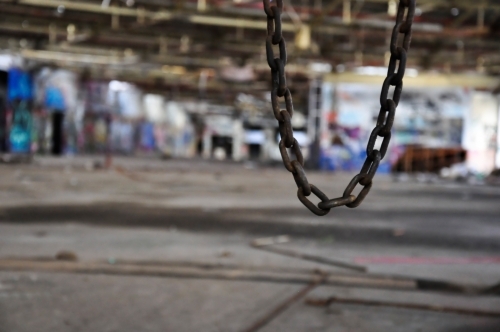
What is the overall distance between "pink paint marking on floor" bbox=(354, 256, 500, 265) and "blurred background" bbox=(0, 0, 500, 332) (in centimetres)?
3

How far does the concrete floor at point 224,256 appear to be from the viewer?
116 inches

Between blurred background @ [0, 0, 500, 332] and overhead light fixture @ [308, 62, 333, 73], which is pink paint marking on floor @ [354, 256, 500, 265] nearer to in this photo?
blurred background @ [0, 0, 500, 332]

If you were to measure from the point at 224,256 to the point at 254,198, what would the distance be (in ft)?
19.7

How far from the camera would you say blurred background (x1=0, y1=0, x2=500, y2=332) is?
10.5 ft

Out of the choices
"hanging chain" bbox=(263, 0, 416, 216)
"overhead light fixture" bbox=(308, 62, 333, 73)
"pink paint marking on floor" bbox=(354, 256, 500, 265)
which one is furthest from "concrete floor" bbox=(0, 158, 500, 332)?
"overhead light fixture" bbox=(308, 62, 333, 73)

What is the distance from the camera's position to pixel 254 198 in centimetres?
1072

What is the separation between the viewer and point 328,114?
23.9m

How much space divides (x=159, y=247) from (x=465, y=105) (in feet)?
67.8

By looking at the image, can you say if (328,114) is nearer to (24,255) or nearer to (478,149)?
(478,149)

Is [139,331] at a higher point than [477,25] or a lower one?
lower

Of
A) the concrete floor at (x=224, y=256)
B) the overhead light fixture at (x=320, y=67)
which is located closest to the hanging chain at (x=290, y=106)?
the concrete floor at (x=224, y=256)

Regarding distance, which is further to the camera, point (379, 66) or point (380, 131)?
point (379, 66)

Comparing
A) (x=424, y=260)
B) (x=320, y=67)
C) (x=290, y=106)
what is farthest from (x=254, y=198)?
(x=320, y=67)

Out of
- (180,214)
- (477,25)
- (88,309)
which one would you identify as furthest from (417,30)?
(88,309)
